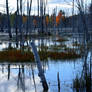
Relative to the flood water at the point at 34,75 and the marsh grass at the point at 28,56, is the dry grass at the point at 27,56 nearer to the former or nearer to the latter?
the marsh grass at the point at 28,56

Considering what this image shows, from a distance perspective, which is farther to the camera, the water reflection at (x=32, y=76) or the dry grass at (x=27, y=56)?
the dry grass at (x=27, y=56)

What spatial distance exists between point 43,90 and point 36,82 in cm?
111

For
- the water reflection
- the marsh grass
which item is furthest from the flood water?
the marsh grass

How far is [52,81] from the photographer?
30.3ft

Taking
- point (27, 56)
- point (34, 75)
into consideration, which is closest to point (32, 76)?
point (34, 75)

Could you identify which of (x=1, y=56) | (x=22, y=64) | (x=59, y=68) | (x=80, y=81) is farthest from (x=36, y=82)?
(x=1, y=56)

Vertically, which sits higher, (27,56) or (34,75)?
(27,56)

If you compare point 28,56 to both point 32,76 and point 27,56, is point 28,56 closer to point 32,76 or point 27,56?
point 27,56

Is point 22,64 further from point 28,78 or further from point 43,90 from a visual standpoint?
point 43,90

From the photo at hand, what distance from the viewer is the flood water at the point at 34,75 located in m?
8.45

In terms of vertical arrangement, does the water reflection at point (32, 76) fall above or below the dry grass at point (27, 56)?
below

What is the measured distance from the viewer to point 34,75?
10.3 m

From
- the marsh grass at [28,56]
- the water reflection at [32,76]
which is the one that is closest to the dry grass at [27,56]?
the marsh grass at [28,56]

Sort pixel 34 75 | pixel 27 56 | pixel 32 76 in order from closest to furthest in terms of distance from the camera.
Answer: pixel 32 76, pixel 34 75, pixel 27 56
